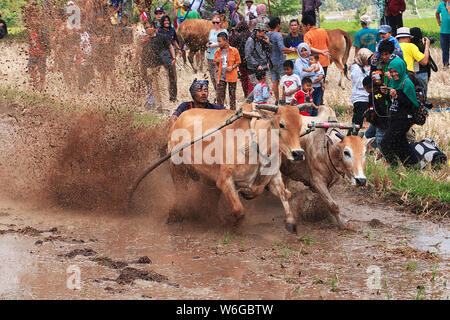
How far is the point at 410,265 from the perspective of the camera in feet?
23.3

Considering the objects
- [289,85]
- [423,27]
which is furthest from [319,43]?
[423,27]

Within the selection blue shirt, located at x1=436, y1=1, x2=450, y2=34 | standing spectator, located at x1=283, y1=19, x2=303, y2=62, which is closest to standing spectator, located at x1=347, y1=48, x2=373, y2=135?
standing spectator, located at x1=283, y1=19, x2=303, y2=62

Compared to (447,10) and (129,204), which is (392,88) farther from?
(447,10)

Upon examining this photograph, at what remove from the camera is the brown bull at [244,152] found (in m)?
7.66

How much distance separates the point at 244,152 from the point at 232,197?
0.50 m

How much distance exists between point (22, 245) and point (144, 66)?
23.5ft

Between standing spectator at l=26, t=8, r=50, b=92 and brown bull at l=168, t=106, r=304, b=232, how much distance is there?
5.30 m

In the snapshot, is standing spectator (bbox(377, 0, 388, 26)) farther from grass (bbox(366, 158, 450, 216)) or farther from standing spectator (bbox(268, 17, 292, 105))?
grass (bbox(366, 158, 450, 216))

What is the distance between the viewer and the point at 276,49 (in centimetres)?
1324

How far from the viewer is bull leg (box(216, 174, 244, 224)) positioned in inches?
310

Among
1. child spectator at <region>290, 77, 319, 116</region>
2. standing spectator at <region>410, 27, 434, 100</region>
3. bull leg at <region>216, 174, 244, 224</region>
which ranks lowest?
bull leg at <region>216, 174, 244, 224</region>

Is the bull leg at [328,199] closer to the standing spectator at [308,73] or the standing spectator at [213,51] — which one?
the standing spectator at [308,73]

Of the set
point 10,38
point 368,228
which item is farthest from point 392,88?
point 10,38

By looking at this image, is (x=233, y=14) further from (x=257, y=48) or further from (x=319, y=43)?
(x=257, y=48)
